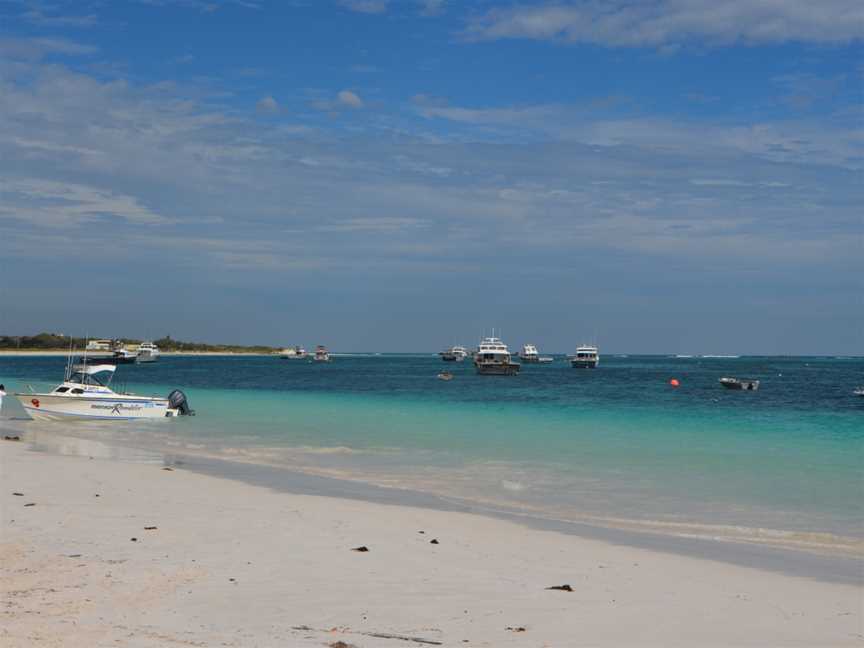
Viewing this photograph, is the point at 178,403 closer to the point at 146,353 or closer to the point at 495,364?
the point at 495,364

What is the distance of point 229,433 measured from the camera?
32000 millimetres

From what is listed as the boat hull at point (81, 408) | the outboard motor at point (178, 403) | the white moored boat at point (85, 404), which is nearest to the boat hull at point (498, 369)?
the outboard motor at point (178, 403)

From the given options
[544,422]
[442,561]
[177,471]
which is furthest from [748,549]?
[544,422]

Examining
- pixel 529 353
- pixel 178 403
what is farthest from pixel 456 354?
pixel 178 403

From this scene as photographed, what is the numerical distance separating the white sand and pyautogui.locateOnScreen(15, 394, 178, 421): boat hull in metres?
21.8

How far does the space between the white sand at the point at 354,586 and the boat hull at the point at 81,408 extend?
2182 cm

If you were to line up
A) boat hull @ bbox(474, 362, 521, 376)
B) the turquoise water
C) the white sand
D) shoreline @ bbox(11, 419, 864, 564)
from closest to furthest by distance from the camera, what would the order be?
the white sand
shoreline @ bbox(11, 419, 864, 564)
the turquoise water
boat hull @ bbox(474, 362, 521, 376)

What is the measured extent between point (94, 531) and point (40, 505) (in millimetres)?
2428

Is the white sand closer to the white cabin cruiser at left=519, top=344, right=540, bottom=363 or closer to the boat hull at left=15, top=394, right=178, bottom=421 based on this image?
the boat hull at left=15, top=394, right=178, bottom=421

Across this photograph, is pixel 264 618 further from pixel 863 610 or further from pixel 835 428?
pixel 835 428

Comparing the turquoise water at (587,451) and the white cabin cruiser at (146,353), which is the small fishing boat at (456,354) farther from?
the turquoise water at (587,451)

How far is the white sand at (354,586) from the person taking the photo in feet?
24.1

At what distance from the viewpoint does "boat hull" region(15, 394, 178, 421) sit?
112 feet

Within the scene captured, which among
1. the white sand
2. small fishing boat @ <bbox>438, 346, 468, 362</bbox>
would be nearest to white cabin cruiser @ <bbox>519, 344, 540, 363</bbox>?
small fishing boat @ <bbox>438, 346, 468, 362</bbox>
